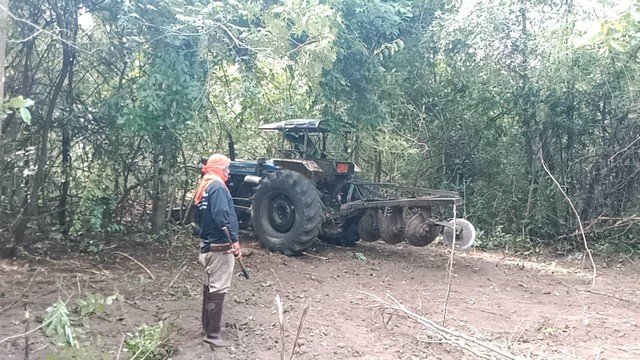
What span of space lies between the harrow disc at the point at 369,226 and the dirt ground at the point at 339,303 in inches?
12.6

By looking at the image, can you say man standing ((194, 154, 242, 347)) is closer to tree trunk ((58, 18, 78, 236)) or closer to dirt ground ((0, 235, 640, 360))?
dirt ground ((0, 235, 640, 360))

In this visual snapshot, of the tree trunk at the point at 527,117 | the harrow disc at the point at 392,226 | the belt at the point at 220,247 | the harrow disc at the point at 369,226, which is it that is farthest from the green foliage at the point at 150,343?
the tree trunk at the point at 527,117

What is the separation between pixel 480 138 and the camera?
11555 millimetres

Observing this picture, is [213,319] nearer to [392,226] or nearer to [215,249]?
[215,249]

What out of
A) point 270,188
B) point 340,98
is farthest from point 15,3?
point 340,98

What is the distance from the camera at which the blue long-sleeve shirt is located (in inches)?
199

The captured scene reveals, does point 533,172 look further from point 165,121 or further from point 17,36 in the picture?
point 17,36

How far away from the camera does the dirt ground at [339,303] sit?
16.6 feet

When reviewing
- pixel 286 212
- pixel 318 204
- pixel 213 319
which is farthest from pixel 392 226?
pixel 213 319

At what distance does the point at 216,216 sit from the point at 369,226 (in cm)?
381

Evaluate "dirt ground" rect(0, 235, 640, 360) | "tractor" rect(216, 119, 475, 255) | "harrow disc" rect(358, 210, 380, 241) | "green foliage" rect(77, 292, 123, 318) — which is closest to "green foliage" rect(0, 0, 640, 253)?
"tractor" rect(216, 119, 475, 255)

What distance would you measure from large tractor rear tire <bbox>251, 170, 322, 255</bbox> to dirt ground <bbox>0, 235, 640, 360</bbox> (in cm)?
24

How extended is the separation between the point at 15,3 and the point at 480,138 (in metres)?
8.06

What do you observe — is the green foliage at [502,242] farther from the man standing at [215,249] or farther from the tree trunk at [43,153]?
the tree trunk at [43,153]
